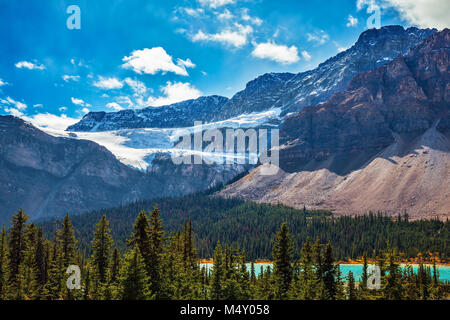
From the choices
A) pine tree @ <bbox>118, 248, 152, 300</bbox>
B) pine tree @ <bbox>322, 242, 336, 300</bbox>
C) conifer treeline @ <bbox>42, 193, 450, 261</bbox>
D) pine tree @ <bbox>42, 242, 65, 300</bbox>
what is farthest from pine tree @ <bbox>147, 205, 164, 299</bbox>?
conifer treeline @ <bbox>42, 193, 450, 261</bbox>

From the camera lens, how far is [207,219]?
19912 cm

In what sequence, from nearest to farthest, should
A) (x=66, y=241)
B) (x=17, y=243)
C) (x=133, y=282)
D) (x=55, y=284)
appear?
(x=133, y=282)
(x=55, y=284)
(x=17, y=243)
(x=66, y=241)

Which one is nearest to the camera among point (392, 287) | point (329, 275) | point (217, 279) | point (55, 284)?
point (217, 279)

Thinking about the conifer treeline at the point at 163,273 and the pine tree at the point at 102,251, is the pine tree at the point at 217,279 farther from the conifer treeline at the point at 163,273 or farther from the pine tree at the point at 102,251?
the pine tree at the point at 102,251

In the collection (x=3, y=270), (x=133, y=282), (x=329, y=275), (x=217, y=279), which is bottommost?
(x=3, y=270)

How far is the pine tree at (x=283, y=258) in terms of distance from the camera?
40.3 m

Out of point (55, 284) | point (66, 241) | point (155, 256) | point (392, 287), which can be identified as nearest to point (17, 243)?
point (66, 241)

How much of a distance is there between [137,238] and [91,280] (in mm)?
11862

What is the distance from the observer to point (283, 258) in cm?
4131

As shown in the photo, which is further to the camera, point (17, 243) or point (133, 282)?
point (17, 243)

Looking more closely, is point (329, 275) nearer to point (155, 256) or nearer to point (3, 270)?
point (155, 256)
